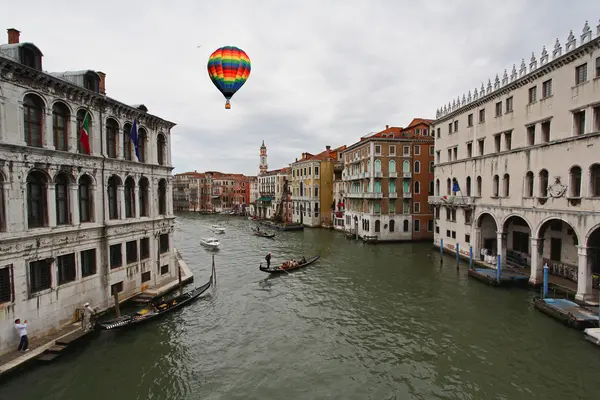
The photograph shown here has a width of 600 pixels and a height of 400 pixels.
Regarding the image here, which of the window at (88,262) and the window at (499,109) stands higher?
the window at (499,109)

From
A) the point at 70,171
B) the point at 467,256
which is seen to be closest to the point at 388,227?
the point at 467,256

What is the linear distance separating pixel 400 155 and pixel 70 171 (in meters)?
35.0

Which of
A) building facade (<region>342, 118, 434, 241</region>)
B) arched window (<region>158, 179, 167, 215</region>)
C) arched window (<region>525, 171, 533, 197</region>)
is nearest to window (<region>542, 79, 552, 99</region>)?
arched window (<region>525, 171, 533, 197</region>)

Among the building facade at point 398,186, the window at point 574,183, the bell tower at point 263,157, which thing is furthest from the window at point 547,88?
the bell tower at point 263,157

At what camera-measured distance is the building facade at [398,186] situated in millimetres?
40594

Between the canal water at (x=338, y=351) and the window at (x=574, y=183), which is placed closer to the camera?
the canal water at (x=338, y=351)

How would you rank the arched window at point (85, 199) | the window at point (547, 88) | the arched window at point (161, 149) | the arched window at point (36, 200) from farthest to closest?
the arched window at point (161, 149) < the window at point (547, 88) < the arched window at point (85, 199) < the arched window at point (36, 200)

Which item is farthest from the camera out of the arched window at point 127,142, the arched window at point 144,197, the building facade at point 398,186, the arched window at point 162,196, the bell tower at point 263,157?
the bell tower at point 263,157

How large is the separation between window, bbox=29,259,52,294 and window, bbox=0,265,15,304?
2.43 feet

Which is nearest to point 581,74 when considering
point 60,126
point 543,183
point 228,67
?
point 543,183

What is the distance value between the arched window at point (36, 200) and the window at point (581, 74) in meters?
26.9

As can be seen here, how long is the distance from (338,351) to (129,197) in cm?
1395

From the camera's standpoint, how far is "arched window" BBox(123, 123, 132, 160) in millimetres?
18075

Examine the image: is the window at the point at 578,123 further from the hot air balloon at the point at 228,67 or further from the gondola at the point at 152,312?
the gondola at the point at 152,312
